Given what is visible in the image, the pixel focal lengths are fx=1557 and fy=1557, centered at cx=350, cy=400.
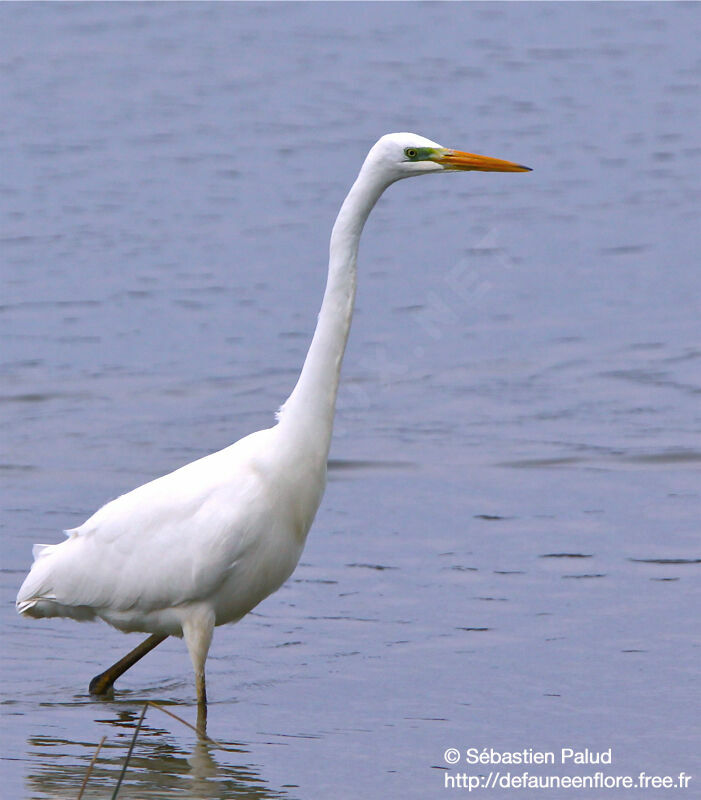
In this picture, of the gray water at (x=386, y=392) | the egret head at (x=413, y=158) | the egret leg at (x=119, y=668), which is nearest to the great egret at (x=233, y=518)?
the egret head at (x=413, y=158)

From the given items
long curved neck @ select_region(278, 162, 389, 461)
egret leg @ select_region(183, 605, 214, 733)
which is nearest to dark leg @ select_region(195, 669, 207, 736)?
egret leg @ select_region(183, 605, 214, 733)

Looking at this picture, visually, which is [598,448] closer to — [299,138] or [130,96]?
[299,138]

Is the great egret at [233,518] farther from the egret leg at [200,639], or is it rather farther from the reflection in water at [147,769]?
the reflection in water at [147,769]

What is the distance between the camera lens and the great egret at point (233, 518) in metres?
5.88

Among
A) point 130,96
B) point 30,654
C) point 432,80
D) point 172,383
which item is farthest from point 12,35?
point 30,654

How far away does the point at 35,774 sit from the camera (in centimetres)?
561

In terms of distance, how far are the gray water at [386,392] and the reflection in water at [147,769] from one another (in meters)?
0.02

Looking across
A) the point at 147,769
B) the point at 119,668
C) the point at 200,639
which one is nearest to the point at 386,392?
the point at 119,668

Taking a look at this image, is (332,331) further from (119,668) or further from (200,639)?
(119,668)

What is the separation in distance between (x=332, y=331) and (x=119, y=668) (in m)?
1.75

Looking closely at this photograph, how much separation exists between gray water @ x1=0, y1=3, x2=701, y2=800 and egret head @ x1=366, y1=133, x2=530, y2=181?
7.00 ft

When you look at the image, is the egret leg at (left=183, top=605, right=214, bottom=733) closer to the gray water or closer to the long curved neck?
the gray water

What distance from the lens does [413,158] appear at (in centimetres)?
586

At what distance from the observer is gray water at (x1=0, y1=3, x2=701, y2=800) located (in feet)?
20.2
